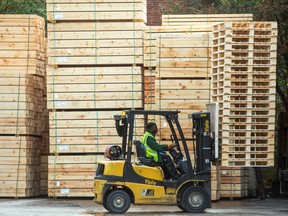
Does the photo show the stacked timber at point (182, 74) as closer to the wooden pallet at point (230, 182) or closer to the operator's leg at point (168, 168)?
the wooden pallet at point (230, 182)

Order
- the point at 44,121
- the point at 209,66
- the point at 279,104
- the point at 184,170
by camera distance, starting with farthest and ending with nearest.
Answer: the point at 279,104 → the point at 44,121 → the point at 209,66 → the point at 184,170

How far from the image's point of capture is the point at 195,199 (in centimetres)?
A: 1576

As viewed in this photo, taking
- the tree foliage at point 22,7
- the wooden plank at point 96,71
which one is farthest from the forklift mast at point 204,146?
the tree foliage at point 22,7

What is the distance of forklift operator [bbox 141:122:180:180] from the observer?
15469mm

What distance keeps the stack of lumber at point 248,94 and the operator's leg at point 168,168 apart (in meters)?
1.07

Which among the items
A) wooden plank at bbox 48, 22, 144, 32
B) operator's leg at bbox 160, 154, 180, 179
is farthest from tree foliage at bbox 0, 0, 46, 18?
operator's leg at bbox 160, 154, 180, 179

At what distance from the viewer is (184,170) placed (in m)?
15.8

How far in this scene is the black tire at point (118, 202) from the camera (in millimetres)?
15617

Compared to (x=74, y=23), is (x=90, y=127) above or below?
below

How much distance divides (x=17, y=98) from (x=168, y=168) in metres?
5.20

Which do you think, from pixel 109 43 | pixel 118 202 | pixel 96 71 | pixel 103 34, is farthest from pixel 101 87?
pixel 118 202

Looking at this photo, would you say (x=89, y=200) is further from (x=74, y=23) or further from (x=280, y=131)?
(x=280, y=131)

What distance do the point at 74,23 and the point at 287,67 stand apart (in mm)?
6054

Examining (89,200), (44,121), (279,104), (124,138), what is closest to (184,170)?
(124,138)
